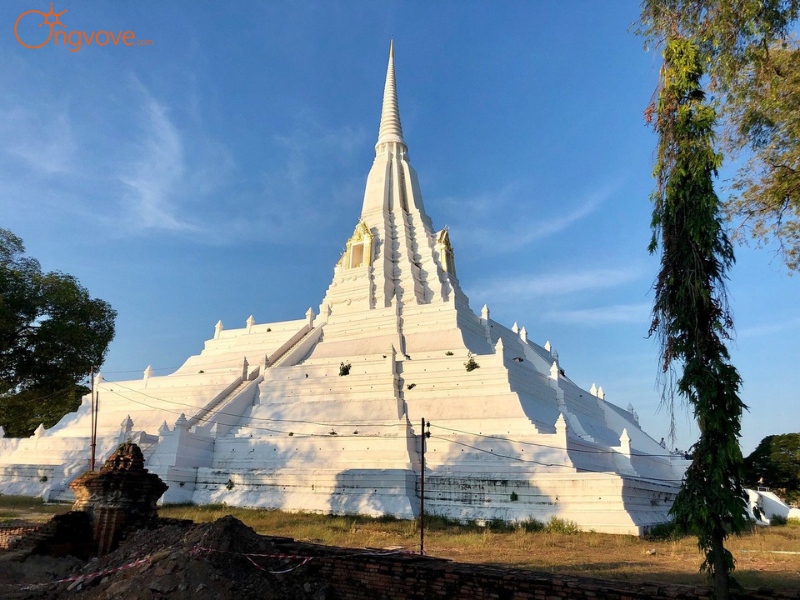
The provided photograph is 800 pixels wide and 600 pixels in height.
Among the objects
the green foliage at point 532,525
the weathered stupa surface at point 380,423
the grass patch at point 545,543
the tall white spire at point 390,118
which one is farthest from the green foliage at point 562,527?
the tall white spire at point 390,118

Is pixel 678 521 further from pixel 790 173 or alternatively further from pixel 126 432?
pixel 126 432

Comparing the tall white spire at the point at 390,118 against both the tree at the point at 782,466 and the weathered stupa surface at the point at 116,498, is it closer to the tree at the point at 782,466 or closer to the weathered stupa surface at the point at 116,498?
the tree at the point at 782,466

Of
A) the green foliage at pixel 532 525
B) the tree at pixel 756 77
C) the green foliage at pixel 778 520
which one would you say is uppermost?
the tree at pixel 756 77

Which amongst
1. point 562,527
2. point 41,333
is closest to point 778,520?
point 562,527

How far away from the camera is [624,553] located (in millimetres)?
14727

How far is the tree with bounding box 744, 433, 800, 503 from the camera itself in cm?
3512

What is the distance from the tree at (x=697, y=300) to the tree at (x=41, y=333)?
105ft

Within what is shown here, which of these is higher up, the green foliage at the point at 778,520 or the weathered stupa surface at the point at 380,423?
the weathered stupa surface at the point at 380,423

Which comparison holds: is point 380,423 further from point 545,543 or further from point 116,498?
point 116,498

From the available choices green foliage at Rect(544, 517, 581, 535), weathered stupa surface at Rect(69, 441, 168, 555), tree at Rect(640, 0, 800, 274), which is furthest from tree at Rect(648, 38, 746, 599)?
green foliage at Rect(544, 517, 581, 535)

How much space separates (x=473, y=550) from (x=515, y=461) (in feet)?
26.0

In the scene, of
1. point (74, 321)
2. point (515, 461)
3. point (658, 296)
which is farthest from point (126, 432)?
point (658, 296)

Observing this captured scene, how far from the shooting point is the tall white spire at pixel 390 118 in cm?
5184

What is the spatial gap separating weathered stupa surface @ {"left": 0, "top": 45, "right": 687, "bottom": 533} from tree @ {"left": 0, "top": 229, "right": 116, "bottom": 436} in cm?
239
